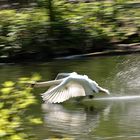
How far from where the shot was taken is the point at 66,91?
7469mm

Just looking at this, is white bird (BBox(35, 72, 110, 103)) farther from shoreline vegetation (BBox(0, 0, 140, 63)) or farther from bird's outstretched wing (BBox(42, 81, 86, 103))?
shoreline vegetation (BBox(0, 0, 140, 63))

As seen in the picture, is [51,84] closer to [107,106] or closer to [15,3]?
[107,106]

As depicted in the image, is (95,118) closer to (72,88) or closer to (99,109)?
(99,109)

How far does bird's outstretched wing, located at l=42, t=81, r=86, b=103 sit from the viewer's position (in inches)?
291

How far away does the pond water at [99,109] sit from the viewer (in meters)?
6.01

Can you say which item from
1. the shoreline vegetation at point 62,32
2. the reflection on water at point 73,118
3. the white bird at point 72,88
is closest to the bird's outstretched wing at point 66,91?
the white bird at point 72,88

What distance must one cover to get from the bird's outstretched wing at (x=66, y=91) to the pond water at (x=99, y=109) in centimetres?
12

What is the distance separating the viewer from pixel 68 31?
43.6ft

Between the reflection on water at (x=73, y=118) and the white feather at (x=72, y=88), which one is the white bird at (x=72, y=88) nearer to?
the white feather at (x=72, y=88)

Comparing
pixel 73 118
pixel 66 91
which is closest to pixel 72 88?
pixel 66 91

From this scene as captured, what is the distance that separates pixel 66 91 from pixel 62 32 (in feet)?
19.7

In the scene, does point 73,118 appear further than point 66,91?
No

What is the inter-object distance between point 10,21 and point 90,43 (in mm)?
2113

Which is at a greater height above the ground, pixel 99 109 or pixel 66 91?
pixel 66 91
